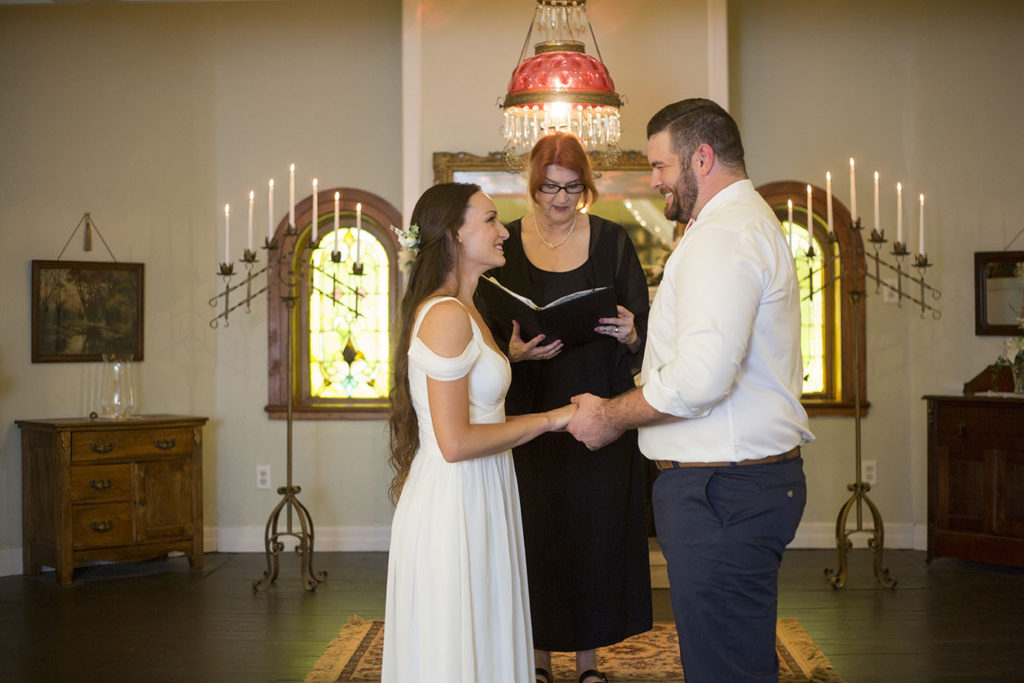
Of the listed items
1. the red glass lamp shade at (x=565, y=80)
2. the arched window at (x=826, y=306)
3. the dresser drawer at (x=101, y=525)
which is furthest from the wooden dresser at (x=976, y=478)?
the dresser drawer at (x=101, y=525)

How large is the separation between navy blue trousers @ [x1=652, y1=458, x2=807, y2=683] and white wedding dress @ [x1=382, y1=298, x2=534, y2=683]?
1.32 ft

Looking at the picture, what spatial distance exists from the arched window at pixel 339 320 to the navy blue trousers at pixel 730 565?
406 centimetres

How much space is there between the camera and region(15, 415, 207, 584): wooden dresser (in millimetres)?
5281

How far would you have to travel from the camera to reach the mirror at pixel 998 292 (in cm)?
581

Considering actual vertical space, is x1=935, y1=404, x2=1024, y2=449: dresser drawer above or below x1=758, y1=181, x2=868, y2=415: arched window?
below

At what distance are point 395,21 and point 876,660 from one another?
428 centimetres

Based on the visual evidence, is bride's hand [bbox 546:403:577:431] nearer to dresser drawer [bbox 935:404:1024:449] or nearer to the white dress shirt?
the white dress shirt

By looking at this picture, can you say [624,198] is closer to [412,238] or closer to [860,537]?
[860,537]

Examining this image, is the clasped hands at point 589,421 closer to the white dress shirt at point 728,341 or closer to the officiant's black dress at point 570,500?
the white dress shirt at point 728,341

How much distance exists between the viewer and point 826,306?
20.1 feet

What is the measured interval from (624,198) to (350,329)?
175 centimetres

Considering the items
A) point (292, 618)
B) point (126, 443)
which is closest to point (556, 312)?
point (292, 618)

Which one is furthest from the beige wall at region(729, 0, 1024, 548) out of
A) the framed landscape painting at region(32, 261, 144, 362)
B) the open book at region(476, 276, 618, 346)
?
the framed landscape painting at region(32, 261, 144, 362)

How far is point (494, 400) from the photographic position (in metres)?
2.42
